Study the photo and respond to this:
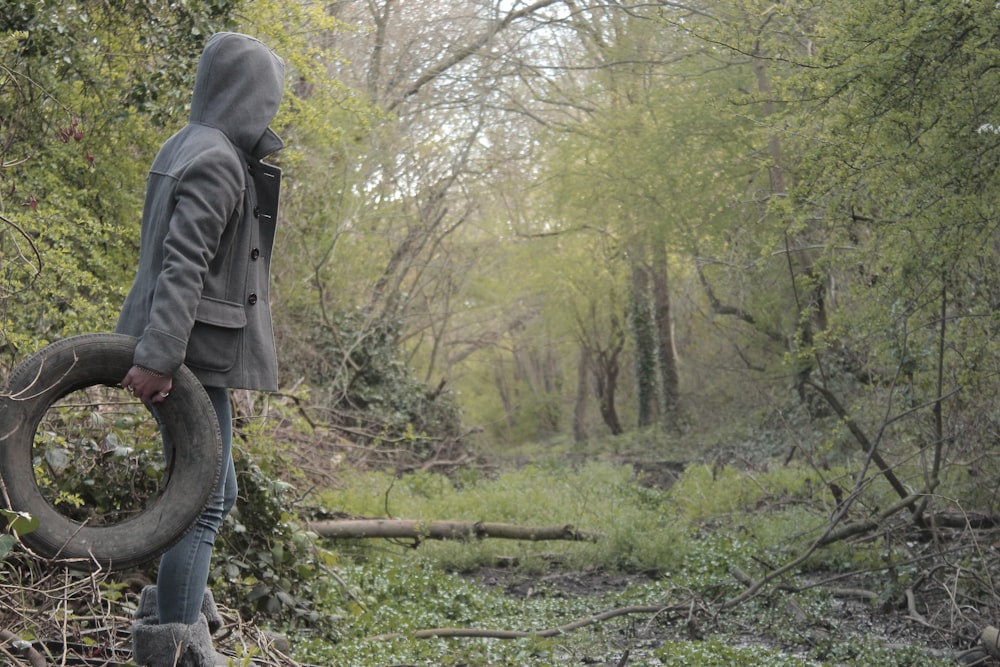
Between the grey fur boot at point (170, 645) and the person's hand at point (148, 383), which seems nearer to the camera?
the person's hand at point (148, 383)

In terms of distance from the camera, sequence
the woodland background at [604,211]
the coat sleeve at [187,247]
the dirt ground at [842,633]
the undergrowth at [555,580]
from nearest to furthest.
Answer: the coat sleeve at [187,247]
the undergrowth at [555,580]
the dirt ground at [842,633]
the woodland background at [604,211]

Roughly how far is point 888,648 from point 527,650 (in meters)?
2.22

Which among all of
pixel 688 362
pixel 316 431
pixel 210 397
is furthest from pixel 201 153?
pixel 688 362

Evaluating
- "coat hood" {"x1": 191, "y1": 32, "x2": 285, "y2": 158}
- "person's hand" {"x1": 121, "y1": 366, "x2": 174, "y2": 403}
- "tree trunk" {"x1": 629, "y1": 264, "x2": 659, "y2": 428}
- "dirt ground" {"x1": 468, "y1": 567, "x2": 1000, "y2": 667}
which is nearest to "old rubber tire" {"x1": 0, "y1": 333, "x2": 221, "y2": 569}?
"person's hand" {"x1": 121, "y1": 366, "x2": 174, "y2": 403}

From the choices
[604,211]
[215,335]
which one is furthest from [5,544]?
[604,211]

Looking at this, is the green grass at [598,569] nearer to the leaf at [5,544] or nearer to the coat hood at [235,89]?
the leaf at [5,544]

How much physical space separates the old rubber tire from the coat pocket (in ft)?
0.42

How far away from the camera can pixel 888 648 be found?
19.8 feet

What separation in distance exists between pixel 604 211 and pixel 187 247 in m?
18.5

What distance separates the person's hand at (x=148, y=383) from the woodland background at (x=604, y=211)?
1405mm

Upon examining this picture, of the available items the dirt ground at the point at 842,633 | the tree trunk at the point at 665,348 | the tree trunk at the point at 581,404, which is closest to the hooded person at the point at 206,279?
the dirt ground at the point at 842,633

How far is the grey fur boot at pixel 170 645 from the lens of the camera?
3.42m

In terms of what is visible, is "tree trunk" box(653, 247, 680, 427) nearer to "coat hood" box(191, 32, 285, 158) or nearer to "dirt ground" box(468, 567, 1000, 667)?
"dirt ground" box(468, 567, 1000, 667)

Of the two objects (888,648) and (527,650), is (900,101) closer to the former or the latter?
(888,648)
